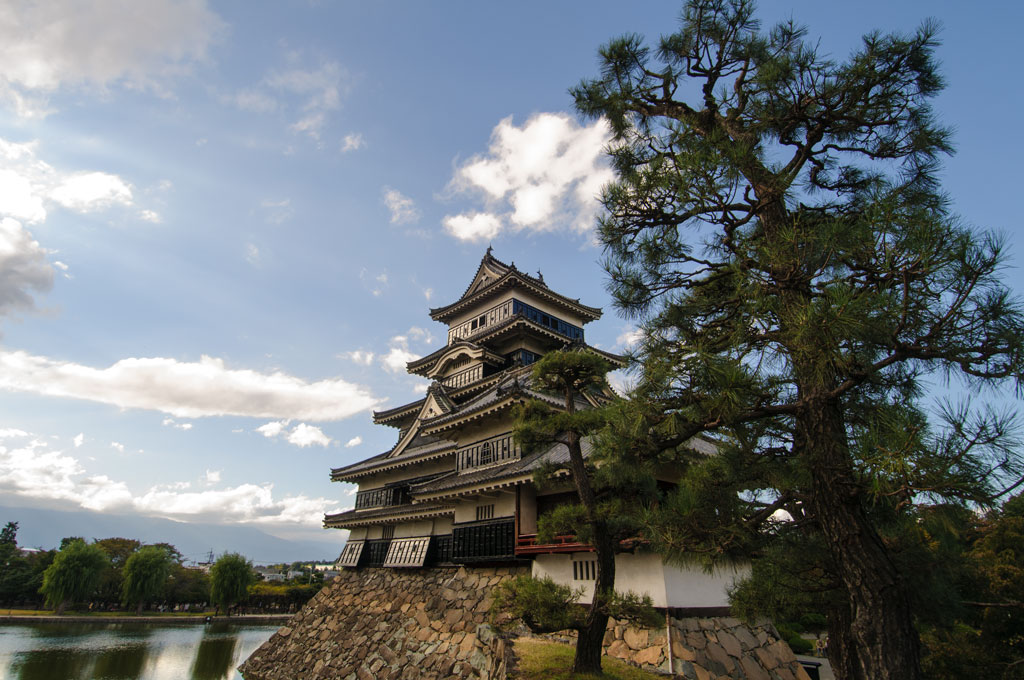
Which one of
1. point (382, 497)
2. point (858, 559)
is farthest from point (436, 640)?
point (858, 559)

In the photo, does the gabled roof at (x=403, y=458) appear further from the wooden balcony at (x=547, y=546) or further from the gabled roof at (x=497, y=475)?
the wooden balcony at (x=547, y=546)

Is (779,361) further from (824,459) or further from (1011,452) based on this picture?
(1011,452)

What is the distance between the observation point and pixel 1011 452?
3.39 meters

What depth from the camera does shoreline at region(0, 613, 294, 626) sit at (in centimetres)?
3512

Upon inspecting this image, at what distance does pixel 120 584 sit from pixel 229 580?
1114cm

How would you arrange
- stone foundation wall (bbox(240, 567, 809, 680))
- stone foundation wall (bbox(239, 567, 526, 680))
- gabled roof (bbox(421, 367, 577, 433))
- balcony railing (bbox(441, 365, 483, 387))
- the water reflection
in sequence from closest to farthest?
stone foundation wall (bbox(240, 567, 809, 680)), stone foundation wall (bbox(239, 567, 526, 680)), gabled roof (bbox(421, 367, 577, 433)), the water reflection, balcony railing (bbox(441, 365, 483, 387))

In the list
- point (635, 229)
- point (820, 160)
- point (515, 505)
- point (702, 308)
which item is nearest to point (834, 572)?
point (702, 308)

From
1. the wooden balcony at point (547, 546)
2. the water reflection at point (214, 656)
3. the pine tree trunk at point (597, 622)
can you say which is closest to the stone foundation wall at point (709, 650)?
the wooden balcony at point (547, 546)

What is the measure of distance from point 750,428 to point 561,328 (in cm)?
1791

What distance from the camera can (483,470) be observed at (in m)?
15.4

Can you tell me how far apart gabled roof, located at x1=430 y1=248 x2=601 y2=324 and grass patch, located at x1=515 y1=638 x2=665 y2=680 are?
49.0 ft

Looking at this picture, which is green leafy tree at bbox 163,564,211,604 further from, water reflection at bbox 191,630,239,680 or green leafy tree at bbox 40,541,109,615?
water reflection at bbox 191,630,239,680

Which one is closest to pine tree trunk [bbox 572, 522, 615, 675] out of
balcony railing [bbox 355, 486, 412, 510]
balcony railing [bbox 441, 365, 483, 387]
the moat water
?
balcony railing [bbox 355, 486, 412, 510]

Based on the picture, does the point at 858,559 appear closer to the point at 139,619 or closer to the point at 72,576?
the point at 72,576
